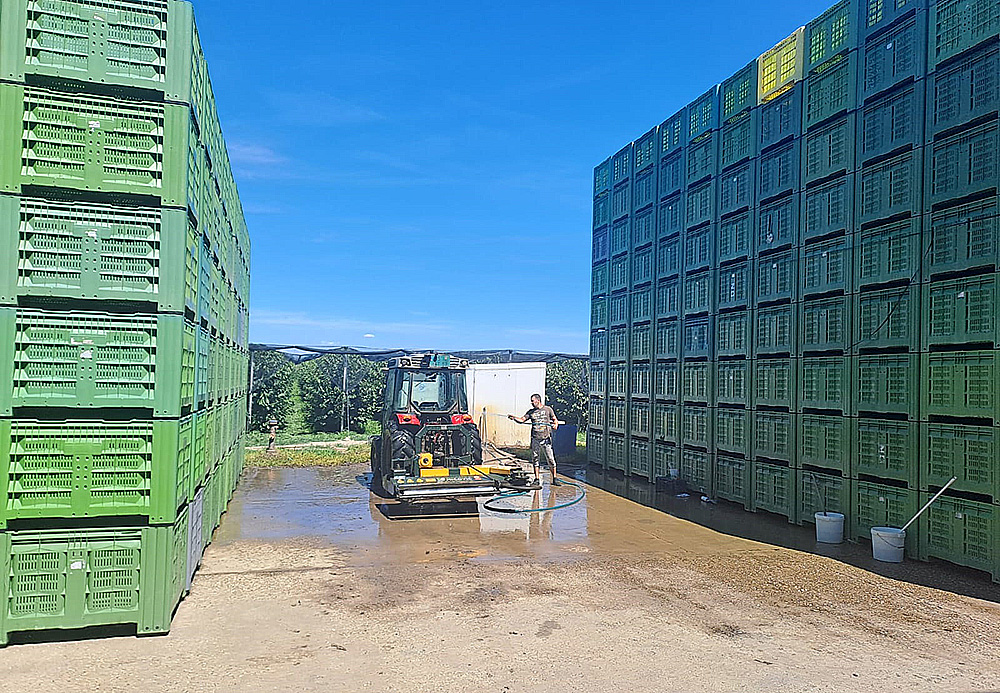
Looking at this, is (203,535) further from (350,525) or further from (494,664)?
(494,664)

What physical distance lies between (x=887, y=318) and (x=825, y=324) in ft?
4.21

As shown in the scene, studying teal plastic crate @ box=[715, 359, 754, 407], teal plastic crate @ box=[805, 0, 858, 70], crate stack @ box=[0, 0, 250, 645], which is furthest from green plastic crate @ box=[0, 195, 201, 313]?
teal plastic crate @ box=[715, 359, 754, 407]

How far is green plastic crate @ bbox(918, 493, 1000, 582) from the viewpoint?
8.18 meters

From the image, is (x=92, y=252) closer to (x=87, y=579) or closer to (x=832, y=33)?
(x=87, y=579)

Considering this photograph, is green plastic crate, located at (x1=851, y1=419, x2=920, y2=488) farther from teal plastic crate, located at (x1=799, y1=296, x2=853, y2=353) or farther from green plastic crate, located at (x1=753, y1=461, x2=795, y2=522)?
green plastic crate, located at (x1=753, y1=461, x2=795, y2=522)

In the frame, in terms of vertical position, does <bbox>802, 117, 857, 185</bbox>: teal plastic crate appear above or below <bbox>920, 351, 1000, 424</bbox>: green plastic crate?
above

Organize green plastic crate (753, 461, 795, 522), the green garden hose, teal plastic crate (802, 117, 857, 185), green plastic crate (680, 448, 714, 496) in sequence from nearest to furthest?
teal plastic crate (802, 117, 857, 185), green plastic crate (753, 461, 795, 522), the green garden hose, green plastic crate (680, 448, 714, 496)

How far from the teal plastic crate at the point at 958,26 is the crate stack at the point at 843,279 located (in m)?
0.02

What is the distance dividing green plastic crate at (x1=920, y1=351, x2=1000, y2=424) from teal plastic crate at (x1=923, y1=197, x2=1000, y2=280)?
0.98 metres

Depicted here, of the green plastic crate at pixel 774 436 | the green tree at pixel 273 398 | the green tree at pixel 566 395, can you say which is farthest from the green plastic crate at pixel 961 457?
the green tree at pixel 273 398

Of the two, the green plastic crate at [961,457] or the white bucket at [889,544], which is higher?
the green plastic crate at [961,457]

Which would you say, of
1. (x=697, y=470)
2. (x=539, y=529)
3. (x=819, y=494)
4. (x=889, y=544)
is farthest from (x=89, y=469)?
(x=697, y=470)

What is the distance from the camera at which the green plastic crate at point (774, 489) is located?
452 inches

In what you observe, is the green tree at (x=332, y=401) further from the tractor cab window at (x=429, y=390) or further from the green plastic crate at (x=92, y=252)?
the green plastic crate at (x=92, y=252)
